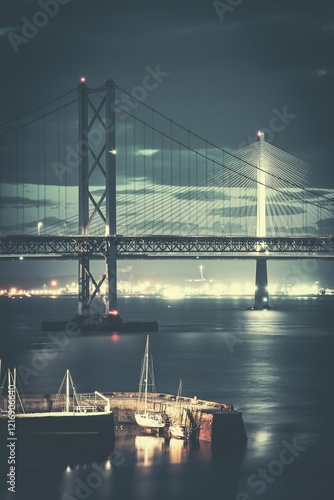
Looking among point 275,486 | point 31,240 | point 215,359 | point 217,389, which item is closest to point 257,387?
point 217,389

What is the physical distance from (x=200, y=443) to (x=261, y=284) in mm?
116522

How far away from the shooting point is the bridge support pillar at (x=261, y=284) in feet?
483

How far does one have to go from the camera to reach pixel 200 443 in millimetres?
35781

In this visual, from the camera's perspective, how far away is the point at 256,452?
3556 cm

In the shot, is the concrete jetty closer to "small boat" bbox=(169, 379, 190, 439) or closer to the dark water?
"small boat" bbox=(169, 379, 190, 439)

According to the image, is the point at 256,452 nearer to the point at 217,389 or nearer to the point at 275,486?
the point at 275,486

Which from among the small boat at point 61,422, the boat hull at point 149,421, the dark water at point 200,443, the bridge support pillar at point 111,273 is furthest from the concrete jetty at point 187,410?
the bridge support pillar at point 111,273

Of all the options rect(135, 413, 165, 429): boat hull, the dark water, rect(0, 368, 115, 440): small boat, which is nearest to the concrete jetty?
rect(135, 413, 165, 429): boat hull

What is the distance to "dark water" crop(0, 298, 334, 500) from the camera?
32.1m

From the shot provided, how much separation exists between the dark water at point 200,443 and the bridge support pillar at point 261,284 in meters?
55.7

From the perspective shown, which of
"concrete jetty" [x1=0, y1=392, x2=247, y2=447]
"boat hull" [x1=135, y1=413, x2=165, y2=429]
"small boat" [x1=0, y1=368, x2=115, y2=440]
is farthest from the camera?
"boat hull" [x1=135, y1=413, x2=165, y2=429]

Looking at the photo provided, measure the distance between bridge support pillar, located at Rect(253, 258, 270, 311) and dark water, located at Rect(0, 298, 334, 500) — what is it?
183 ft

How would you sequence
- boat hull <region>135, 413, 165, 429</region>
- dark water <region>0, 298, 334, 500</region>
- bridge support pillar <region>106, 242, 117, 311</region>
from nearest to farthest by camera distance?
dark water <region>0, 298, 334, 500</region> < boat hull <region>135, 413, 165, 429</region> < bridge support pillar <region>106, 242, 117, 311</region>

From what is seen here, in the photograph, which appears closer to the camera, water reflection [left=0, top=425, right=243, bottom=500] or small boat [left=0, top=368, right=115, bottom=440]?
water reflection [left=0, top=425, right=243, bottom=500]
